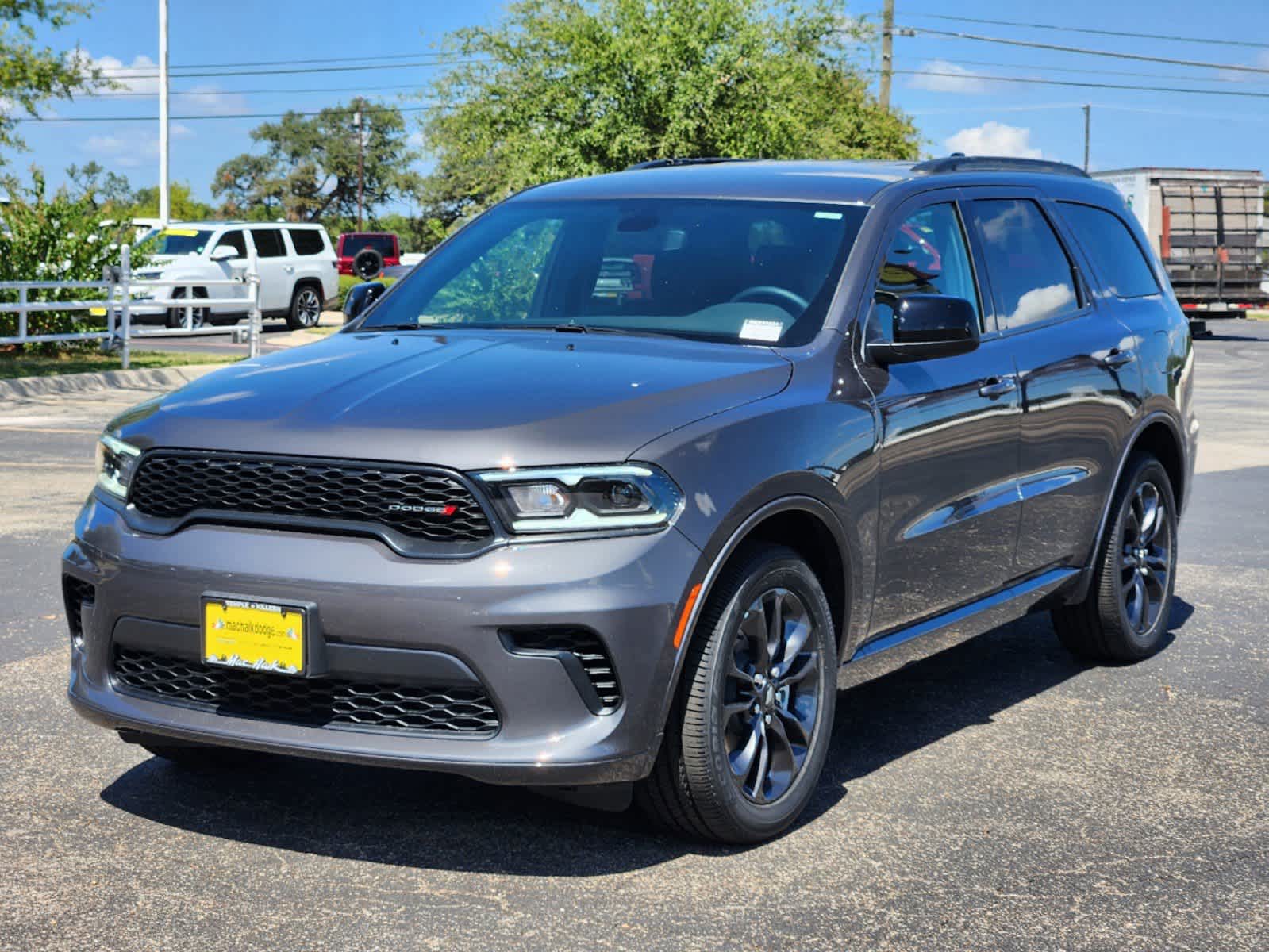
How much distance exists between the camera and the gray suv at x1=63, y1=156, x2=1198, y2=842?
4.03 metres

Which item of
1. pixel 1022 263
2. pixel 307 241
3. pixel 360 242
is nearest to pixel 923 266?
pixel 1022 263

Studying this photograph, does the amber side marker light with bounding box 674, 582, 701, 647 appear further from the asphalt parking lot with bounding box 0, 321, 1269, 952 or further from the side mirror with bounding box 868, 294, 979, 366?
the side mirror with bounding box 868, 294, 979, 366

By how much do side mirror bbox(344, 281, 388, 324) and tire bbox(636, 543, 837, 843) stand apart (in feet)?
7.02

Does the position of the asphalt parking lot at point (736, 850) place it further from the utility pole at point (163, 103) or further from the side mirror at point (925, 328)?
the utility pole at point (163, 103)

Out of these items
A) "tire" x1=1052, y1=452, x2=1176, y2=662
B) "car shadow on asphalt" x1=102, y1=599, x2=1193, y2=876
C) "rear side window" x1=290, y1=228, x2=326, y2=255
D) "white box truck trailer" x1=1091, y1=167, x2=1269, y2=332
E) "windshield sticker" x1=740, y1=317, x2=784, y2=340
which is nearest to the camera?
"car shadow on asphalt" x1=102, y1=599, x2=1193, y2=876

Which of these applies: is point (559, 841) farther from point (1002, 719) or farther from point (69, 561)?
point (1002, 719)

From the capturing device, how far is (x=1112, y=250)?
22.6 ft

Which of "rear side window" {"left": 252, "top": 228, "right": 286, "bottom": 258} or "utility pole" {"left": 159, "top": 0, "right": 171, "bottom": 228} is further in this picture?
"utility pole" {"left": 159, "top": 0, "right": 171, "bottom": 228}

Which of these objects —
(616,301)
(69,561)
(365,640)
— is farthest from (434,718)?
(616,301)

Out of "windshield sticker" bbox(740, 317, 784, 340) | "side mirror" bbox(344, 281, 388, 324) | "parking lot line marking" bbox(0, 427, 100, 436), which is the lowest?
"parking lot line marking" bbox(0, 427, 100, 436)

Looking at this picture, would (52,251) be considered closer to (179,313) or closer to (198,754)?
(179,313)

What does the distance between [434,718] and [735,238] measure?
200 centimetres

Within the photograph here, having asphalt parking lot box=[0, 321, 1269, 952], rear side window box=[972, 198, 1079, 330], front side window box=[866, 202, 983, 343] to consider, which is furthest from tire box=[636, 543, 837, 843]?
rear side window box=[972, 198, 1079, 330]

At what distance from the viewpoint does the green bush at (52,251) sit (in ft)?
71.2
